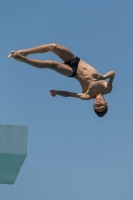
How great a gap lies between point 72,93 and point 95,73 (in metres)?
0.83

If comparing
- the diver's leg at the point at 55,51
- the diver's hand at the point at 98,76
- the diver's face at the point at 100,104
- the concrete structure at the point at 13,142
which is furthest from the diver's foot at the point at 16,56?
the concrete structure at the point at 13,142

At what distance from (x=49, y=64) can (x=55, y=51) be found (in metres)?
0.42

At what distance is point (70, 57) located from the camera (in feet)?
56.0

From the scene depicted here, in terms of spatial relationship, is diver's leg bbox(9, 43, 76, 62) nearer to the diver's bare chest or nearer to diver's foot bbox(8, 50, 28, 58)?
diver's foot bbox(8, 50, 28, 58)

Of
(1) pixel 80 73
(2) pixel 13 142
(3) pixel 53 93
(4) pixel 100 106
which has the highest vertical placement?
(1) pixel 80 73

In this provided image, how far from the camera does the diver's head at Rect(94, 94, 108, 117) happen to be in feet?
54.7

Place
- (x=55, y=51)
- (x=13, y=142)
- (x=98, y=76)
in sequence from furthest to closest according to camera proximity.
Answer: (x=13, y=142) → (x=55, y=51) → (x=98, y=76)

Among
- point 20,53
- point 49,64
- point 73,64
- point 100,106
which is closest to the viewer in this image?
point 20,53

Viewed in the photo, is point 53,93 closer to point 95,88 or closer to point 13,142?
point 95,88

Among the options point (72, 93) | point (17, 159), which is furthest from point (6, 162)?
point (72, 93)

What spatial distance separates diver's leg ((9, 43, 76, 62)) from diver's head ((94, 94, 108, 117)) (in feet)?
3.46

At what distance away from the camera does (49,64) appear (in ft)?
54.4

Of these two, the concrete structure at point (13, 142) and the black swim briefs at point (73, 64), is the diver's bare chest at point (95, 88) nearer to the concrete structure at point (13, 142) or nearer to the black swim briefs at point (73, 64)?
the black swim briefs at point (73, 64)

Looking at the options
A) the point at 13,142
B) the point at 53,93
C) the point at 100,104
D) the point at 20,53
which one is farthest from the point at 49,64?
the point at 13,142
